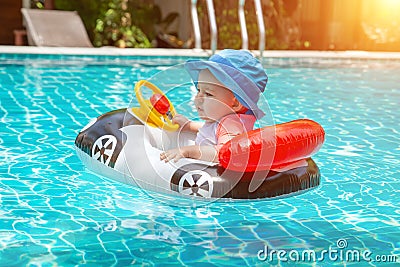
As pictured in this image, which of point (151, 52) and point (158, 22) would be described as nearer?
point (151, 52)

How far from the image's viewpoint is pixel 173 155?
4406 millimetres

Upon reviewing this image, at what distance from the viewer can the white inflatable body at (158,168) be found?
4.30 m

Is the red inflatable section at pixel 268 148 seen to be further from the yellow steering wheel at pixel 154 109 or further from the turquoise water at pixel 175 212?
the yellow steering wheel at pixel 154 109

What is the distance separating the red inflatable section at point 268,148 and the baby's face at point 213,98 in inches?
11.2

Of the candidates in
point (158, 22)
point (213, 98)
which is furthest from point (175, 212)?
point (158, 22)

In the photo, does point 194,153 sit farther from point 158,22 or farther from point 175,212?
point 158,22

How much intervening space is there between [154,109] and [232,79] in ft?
2.57

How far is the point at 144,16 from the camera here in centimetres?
1388

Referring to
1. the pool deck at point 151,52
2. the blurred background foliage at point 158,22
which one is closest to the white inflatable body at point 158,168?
the pool deck at point 151,52

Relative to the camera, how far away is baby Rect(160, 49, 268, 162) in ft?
14.4

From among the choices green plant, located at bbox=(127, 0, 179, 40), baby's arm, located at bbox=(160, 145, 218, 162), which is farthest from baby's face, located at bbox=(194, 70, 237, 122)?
green plant, located at bbox=(127, 0, 179, 40)

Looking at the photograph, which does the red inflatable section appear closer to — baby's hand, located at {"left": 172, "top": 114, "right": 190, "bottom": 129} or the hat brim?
the hat brim

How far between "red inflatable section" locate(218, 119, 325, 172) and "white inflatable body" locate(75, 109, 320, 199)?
0.07 m

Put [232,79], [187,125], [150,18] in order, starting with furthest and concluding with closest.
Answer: [150,18]
[187,125]
[232,79]
